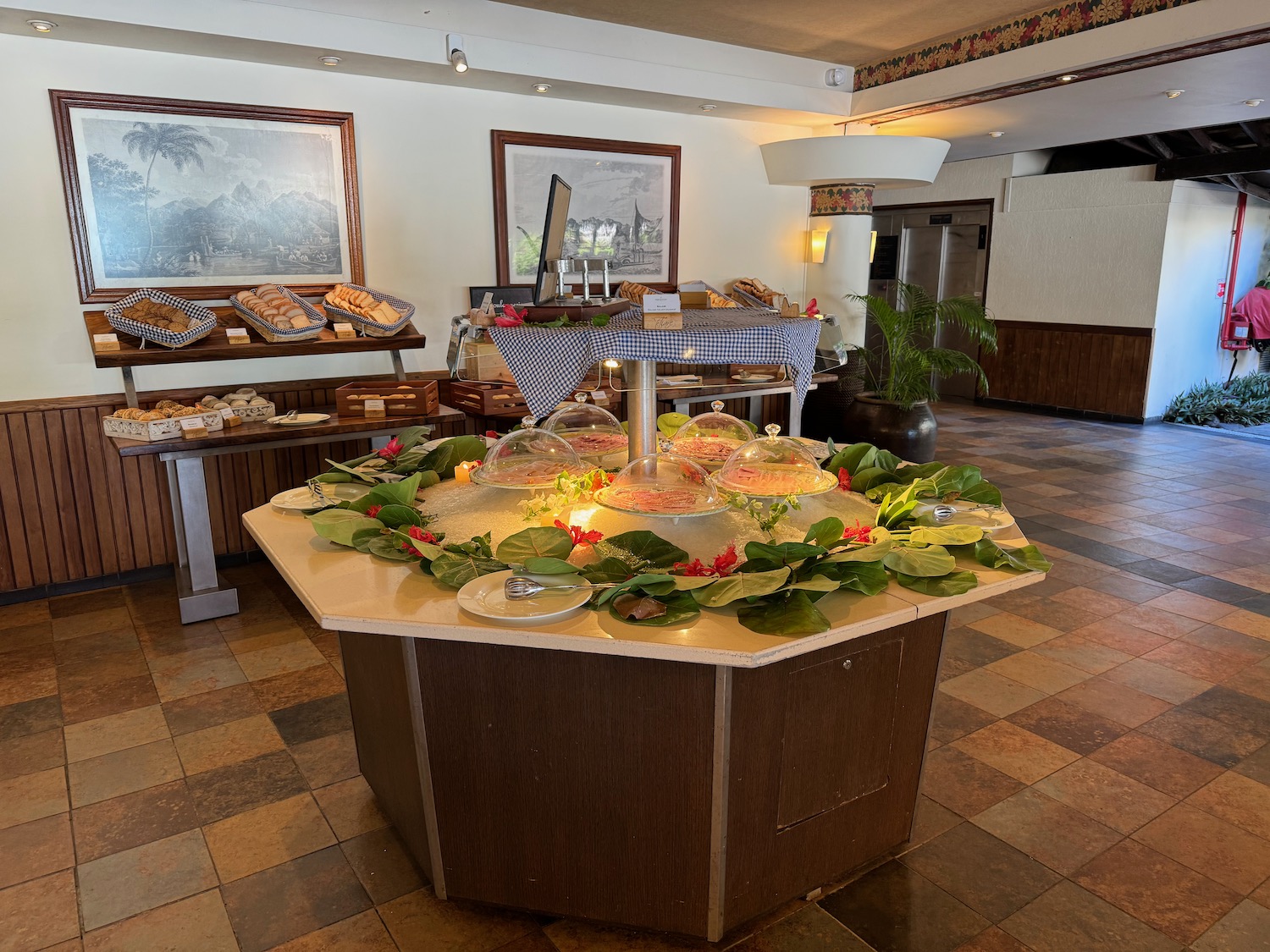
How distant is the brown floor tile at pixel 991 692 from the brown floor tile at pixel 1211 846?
0.71 metres

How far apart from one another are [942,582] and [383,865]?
176cm

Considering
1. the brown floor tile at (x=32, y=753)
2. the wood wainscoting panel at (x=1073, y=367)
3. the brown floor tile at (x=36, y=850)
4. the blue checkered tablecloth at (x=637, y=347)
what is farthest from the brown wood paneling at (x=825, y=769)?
the wood wainscoting panel at (x=1073, y=367)

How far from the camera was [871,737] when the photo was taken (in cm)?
225

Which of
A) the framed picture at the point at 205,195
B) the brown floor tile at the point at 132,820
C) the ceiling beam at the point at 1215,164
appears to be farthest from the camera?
the ceiling beam at the point at 1215,164

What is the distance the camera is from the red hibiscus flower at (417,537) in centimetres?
223

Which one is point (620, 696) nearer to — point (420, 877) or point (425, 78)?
point (420, 877)

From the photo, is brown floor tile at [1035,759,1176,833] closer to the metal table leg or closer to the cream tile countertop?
the cream tile countertop

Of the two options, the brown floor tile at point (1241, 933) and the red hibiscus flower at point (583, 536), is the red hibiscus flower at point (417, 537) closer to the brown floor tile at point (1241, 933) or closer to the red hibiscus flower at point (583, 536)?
the red hibiscus flower at point (583, 536)

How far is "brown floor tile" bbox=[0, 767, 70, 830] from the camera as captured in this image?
2684 mm

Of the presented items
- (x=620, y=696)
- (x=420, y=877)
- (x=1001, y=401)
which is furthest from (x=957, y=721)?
(x=1001, y=401)

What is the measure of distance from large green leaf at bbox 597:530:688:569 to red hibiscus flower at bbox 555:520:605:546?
0.23 feet

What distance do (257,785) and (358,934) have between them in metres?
0.86

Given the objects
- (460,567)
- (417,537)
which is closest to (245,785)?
(417,537)

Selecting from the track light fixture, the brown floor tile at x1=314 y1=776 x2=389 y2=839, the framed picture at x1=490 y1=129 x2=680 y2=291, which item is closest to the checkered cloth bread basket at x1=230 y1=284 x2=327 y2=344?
the framed picture at x1=490 y1=129 x2=680 y2=291
